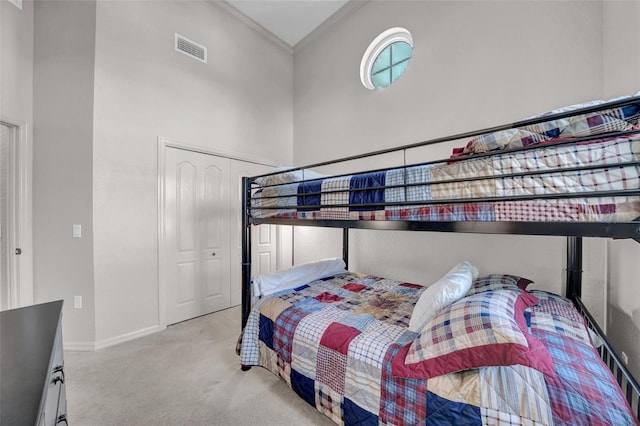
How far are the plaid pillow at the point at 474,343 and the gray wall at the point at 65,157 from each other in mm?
2720

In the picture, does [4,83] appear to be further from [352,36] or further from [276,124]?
[352,36]

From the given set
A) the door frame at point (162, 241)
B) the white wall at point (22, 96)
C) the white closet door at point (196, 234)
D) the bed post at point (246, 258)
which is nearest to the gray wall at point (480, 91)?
the white closet door at point (196, 234)

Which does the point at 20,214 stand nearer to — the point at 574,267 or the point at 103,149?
the point at 103,149

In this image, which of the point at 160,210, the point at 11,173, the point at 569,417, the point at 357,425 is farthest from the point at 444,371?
the point at 11,173

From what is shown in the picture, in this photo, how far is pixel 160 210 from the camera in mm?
2617

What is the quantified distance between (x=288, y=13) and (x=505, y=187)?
3534mm

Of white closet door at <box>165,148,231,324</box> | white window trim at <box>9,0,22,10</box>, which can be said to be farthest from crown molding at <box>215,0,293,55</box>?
white closet door at <box>165,148,231,324</box>

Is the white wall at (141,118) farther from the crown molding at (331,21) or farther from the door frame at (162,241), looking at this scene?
the crown molding at (331,21)

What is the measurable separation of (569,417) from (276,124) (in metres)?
3.87

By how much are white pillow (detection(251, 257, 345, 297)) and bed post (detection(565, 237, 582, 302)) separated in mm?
1756

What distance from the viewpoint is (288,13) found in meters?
3.23

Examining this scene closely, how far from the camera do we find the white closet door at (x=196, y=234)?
2734mm

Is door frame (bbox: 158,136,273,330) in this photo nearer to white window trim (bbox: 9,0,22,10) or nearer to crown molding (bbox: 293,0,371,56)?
white window trim (bbox: 9,0,22,10)

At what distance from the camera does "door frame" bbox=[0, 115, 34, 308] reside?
7.24ft
